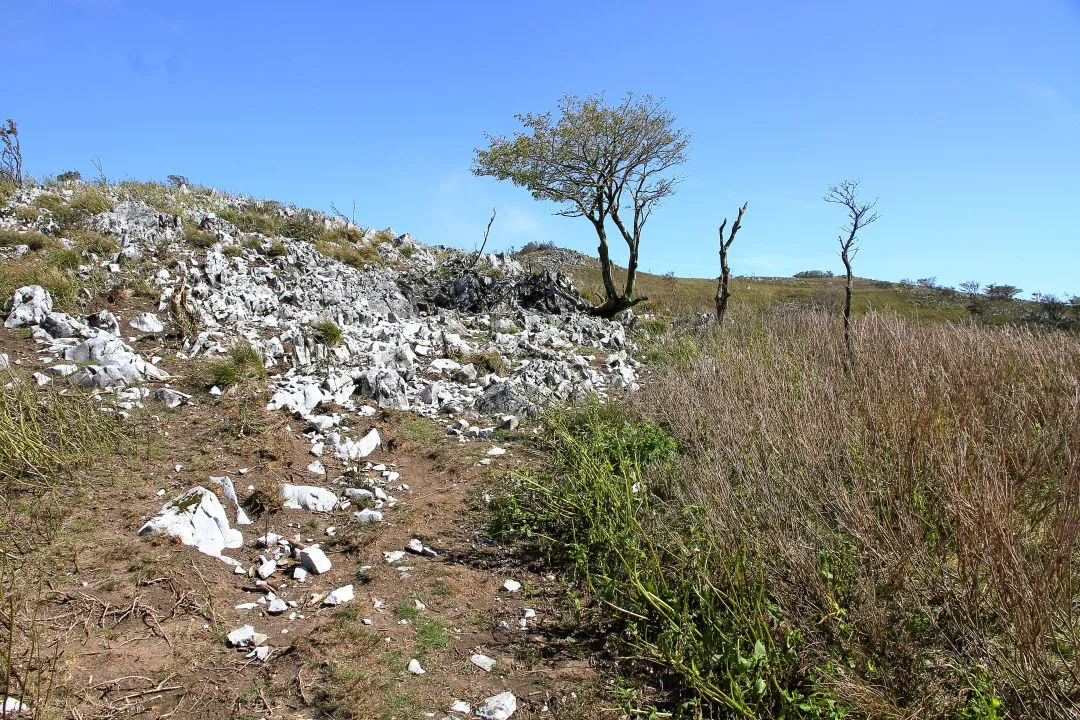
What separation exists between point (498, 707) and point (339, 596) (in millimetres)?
1322

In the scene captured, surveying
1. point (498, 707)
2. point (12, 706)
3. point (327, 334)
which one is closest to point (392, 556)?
point (498, 707)

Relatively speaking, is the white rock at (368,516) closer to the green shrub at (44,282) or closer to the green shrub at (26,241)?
the green shrub at (44,282)

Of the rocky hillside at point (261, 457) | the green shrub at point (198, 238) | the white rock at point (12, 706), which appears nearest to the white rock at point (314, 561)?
the rocky hillside at point (261, 457)

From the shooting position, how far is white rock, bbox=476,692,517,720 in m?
2.75

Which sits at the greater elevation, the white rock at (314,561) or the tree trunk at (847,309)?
the tree trunk at (847,309)

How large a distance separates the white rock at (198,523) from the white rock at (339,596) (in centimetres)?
87

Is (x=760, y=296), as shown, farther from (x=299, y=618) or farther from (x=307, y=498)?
(x=299, y=618)

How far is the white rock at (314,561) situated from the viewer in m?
3.93

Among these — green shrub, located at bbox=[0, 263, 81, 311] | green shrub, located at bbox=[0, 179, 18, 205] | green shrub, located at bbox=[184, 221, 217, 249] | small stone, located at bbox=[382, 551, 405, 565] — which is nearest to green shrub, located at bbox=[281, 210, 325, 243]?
green shrub, located at bbox=[184, 221, 217, 249]

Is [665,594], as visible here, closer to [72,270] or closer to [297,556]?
[297,556]

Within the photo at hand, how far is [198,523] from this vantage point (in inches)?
157

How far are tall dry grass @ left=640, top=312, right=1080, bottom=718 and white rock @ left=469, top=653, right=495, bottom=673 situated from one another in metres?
1.33

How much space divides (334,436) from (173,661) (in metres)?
3.17

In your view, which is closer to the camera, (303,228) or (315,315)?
(315,315)
